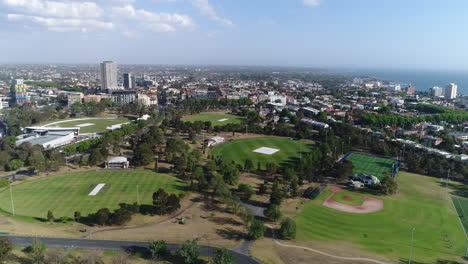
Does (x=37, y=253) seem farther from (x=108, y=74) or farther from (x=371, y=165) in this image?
(x=108, y=74)

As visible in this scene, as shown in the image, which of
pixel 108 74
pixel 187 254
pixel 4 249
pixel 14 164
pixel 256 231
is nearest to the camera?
pixel 4 249

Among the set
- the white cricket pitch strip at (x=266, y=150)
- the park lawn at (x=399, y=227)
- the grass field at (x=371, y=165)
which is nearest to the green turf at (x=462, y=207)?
the park lawn at (x=399, y=227)

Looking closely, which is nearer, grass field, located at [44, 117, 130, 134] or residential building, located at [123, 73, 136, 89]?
grass field, located at [44, 117, 130, 134]

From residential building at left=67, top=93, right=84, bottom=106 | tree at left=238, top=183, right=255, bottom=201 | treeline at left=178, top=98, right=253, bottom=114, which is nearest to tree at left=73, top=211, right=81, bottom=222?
tree at left=238, top=183, right=255, bottom=201

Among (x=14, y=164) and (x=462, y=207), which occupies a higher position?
(x=14, y=164)

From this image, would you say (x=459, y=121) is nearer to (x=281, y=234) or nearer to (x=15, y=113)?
(x=281, y=234)

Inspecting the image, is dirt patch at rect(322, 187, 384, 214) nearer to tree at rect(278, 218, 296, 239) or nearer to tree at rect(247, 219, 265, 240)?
tree at rect(278, 218, 296, 239)

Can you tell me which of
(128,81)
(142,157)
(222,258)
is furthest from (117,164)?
(128,81)

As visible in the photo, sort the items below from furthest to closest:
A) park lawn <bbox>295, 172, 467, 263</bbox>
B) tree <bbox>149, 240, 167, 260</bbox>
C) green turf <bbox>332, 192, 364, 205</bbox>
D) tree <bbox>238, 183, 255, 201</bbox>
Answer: green turf <bbox>332, 192, 364, 205</bbox> → tree <bbox>238, 183, 255, 201</bbox> → park lawn <bbox>295, 172, 467, 263</bbox> → tree <bbox>149, 240, 167, 260</bbox>
